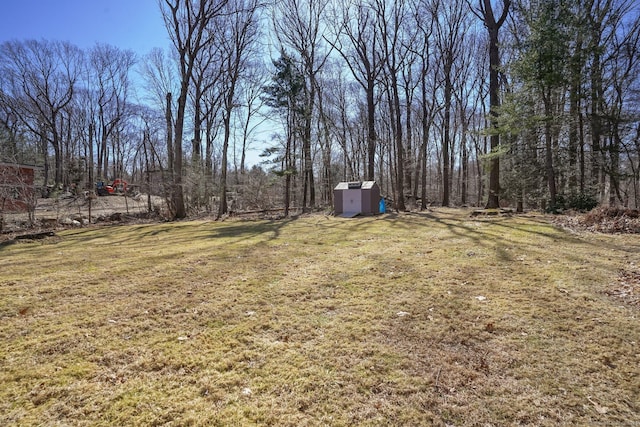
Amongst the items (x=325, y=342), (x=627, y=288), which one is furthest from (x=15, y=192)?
(x=627, y=288)

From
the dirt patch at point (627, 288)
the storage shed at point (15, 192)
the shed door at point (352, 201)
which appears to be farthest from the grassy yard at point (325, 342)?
the shed door at point (352, 201)

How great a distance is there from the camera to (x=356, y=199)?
13.8 m

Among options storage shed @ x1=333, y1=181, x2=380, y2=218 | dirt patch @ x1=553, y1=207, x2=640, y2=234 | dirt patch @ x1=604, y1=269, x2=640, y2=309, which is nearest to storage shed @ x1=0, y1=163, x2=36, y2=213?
storage shed @ x1=333, y1=181, x2=380, y2=218

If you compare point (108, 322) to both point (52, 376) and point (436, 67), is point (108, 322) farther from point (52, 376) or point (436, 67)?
point (436, 67)

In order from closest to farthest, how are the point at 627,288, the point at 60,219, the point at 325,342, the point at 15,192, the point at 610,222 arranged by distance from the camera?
the point at 325,342 < the point at 627,288 < the point at 610,222 < the point at 15,192 < the point at 60,219

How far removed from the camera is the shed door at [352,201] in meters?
13.8

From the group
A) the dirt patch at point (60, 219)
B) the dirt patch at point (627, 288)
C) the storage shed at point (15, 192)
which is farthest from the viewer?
the dirt patch at point (60, 219)

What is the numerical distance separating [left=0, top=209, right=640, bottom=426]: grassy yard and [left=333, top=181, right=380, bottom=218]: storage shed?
29.1ft

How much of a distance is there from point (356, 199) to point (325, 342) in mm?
11546

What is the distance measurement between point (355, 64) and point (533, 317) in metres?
16.0

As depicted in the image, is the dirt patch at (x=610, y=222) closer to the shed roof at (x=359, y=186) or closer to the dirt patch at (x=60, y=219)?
the shed roof at (x=359, y=186)

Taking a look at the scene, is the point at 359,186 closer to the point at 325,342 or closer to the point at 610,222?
the point at 610,222

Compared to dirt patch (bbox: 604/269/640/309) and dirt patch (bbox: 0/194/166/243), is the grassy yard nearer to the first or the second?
dirt patch (bbox: 604/269/640/309)

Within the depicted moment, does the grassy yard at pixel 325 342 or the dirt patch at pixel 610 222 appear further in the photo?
the dirt patch at pixel 610 222
